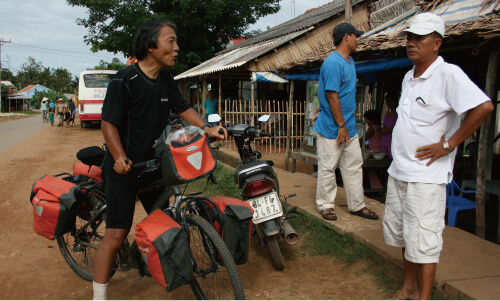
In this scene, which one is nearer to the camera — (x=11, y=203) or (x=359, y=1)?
(x=11, y=203)

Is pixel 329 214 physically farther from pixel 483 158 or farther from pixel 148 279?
pixel 148 279

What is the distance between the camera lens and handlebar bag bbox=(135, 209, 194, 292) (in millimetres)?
2238

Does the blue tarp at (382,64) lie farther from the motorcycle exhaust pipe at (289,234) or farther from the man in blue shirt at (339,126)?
the motorcycle exhaust pipe at (289,234)

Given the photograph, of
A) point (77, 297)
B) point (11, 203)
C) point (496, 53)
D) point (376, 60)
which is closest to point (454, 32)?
point (496, 53)

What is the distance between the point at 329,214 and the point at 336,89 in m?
1.29

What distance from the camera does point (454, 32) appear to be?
12.5 feet

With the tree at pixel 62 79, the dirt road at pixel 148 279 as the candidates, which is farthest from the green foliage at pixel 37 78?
the dirt road at pixel 148 279

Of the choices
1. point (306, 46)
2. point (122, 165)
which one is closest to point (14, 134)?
point (306, 46)

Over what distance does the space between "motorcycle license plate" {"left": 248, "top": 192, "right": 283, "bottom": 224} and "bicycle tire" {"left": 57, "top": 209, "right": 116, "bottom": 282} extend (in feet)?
4.01

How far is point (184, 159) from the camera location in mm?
2260

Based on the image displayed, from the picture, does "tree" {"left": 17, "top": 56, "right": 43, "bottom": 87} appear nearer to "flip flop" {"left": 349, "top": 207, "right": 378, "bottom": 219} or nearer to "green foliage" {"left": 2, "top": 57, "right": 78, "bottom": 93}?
"green foliage" {"left": 2, "top": 57, "right": 78, "bottom": 93}

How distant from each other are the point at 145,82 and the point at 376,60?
3740 mm

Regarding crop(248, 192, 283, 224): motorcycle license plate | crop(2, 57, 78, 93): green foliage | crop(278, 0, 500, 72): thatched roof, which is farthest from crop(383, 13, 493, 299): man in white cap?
crop(2, 57, 78, 93): green foliage

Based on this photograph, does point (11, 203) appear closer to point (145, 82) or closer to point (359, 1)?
point (145, 82)
